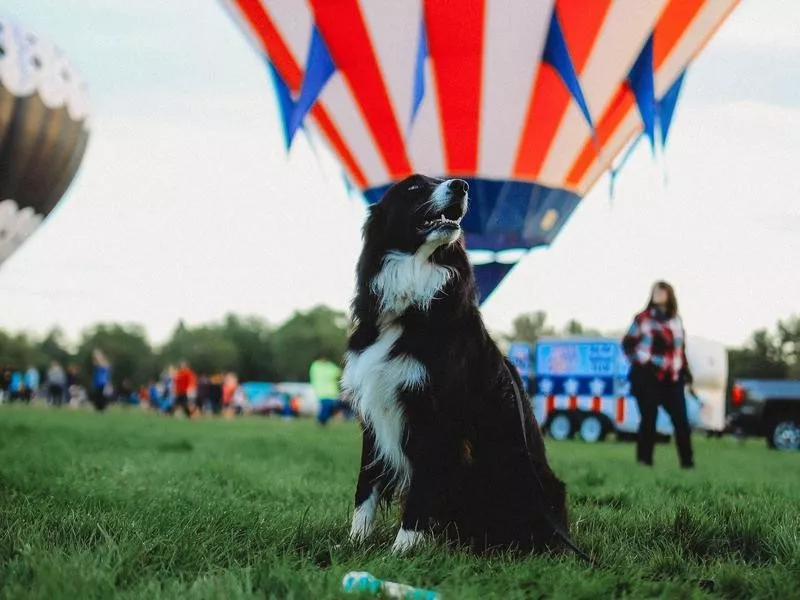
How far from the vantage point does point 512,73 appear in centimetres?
1218

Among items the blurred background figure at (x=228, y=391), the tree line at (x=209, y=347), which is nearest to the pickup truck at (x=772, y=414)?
the blurred background figure at (x=228, y=391)

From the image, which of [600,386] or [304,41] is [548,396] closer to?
[600,386]

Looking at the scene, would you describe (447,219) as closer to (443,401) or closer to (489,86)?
(443,401)

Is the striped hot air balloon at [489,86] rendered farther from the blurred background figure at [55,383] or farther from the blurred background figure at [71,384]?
the blurred background figure at [71,384]

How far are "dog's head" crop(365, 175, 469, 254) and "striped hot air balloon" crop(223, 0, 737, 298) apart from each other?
7112 mm

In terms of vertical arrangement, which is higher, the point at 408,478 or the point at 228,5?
the point at 228,5

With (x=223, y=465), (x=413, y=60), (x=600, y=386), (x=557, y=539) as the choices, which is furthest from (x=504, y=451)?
(x=600, y=386)

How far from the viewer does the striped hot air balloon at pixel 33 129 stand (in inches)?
559

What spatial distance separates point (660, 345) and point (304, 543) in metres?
5.73

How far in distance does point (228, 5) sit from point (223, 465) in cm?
750

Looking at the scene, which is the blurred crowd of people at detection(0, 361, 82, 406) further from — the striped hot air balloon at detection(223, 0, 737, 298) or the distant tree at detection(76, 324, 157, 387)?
the distant tree at detection(76, 324, 157, 387)

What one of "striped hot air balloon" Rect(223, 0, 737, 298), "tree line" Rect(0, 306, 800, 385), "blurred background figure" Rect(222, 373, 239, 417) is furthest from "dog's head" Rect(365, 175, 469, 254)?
"tree line" Rect(0, 306, 800, 385)

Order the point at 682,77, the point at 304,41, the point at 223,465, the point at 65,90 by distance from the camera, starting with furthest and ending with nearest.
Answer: the point at 65,90 < the point at 682,77 < the point at 304,41 < the point at 223,465

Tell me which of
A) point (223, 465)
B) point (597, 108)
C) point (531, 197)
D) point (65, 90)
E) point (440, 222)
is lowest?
point (223, 465)
